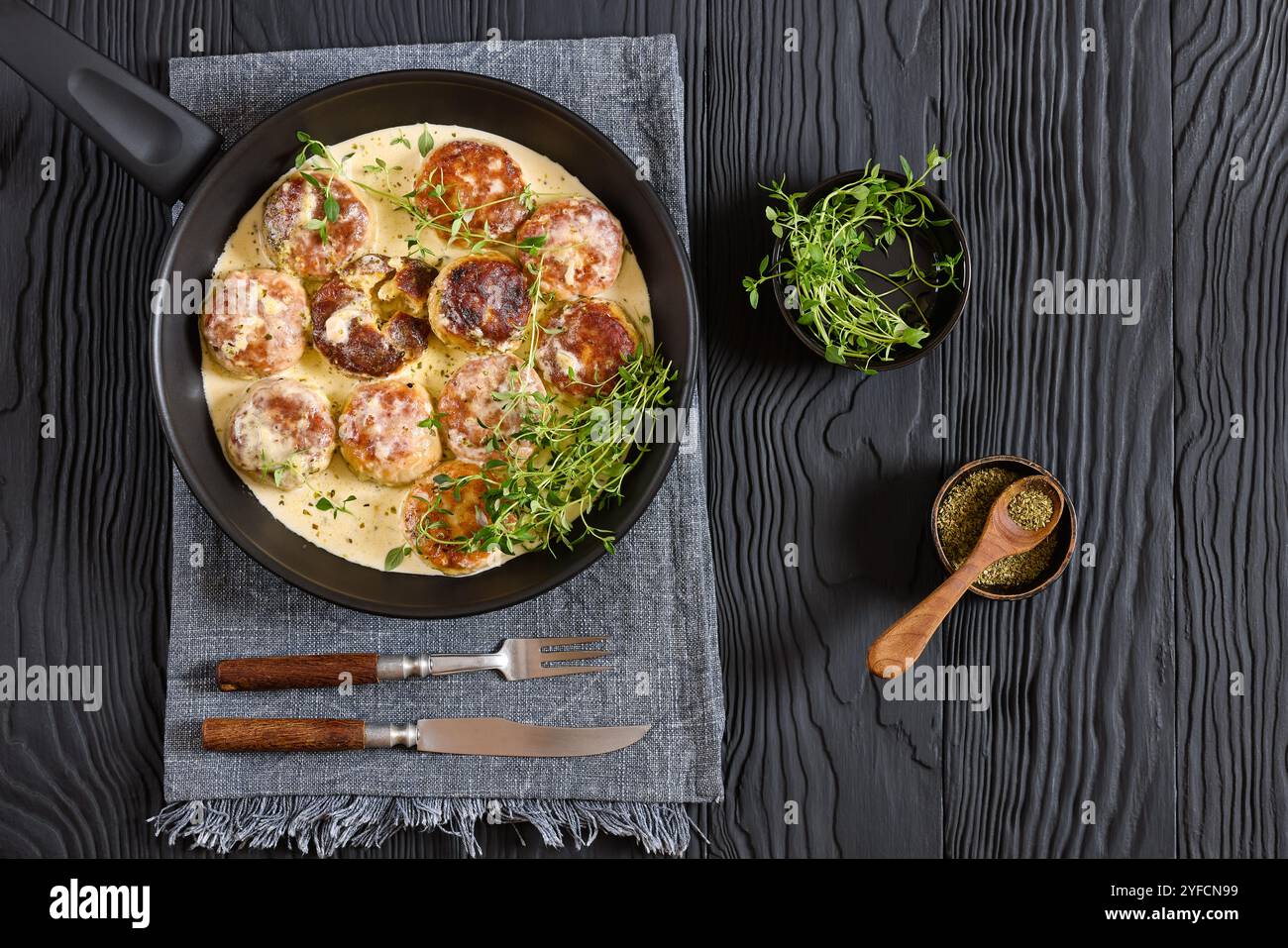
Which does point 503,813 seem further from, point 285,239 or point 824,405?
point 285,239

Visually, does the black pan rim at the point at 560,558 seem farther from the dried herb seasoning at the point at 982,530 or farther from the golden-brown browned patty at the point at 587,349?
the dried herb seasoning at the point at 982,530

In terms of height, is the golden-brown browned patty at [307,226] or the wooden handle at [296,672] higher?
the golden-brown browned patty at [307,226]

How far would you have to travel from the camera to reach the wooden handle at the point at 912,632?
168cm

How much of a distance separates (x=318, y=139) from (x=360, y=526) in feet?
2.32

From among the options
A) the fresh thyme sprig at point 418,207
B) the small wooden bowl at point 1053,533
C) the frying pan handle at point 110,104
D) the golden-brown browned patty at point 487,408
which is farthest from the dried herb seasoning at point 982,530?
the frying pan handle at point 110,104

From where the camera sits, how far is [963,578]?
1.71 m

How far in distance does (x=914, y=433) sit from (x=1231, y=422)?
626 millimetres

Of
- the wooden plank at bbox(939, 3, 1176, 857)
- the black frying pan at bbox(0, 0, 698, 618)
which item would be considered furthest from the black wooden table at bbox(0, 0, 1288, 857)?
the black frying pan at bbox(0, 0, 698, 618)

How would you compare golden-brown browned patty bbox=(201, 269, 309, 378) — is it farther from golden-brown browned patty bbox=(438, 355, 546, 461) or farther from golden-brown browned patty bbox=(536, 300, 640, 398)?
golden-brown browned patty bbox=(536, 300, 640, 398)

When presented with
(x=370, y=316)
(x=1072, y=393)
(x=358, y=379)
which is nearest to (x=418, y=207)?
(x=370, y=316)

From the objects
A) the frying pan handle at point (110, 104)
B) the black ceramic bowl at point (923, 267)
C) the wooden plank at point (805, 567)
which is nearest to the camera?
the frying pan handle at point (110, 104)

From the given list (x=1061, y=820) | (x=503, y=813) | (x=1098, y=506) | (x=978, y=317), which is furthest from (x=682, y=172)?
(x=1061, y=820)

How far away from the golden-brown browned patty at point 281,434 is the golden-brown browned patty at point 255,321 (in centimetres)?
6

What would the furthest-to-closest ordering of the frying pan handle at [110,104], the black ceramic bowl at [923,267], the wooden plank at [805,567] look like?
the wooden plank at [805,567], the black ceramic bowl at [923,267], the frying pan handle at [110,104]
